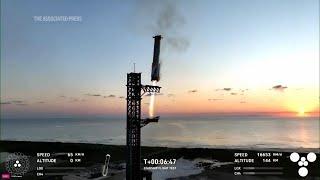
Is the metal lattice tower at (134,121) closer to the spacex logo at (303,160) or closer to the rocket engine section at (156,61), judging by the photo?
the rocket engine section at (156,61)

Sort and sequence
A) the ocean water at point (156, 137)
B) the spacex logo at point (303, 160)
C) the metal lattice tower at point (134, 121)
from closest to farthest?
the spacex logo at point (303, 160) → the metal lattice tower at point (134, 121) → the ocean water at point (156, 137)

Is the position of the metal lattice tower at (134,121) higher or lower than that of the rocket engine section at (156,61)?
lower

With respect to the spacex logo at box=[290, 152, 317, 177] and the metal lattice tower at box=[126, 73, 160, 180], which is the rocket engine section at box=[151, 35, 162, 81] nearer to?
the metal lattice tower at box=[126, 73, 160, 180]

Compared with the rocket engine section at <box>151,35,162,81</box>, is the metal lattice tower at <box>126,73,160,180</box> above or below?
below

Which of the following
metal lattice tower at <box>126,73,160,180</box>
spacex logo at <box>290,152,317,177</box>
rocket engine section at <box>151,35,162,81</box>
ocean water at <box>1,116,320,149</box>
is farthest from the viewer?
ocean water at <box>1,116,320,149</box>

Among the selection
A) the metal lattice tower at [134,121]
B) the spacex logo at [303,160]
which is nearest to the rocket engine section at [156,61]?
the metal lattice tower at [134,121]

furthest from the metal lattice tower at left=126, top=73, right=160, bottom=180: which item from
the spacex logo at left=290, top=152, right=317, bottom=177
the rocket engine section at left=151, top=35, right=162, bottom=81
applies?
the spacex logo at left=290, top=152, right=317, bottom=177

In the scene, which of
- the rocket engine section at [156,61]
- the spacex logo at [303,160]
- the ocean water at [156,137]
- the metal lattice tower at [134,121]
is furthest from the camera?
the ocean water at [156,137]
